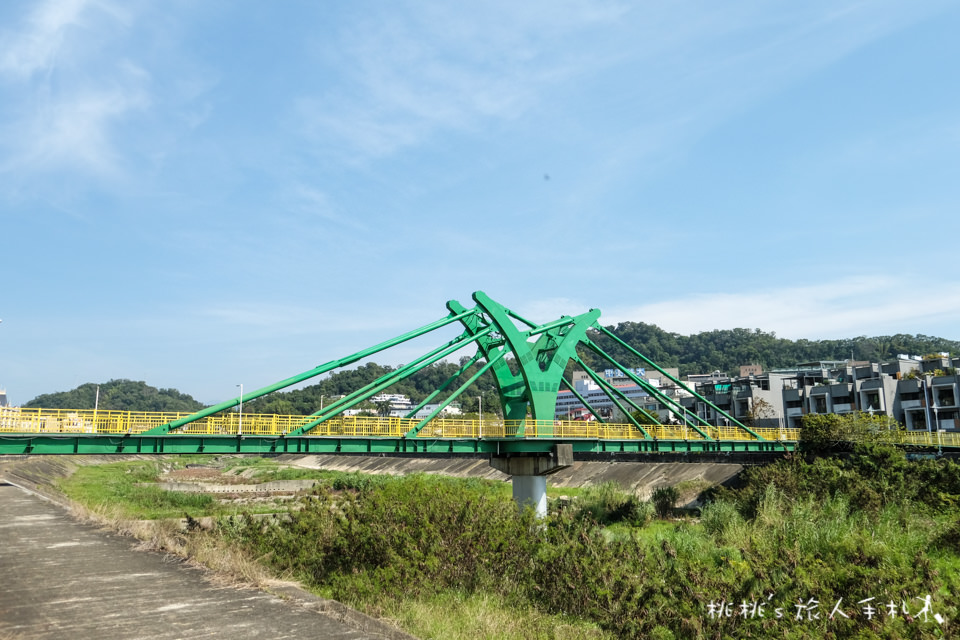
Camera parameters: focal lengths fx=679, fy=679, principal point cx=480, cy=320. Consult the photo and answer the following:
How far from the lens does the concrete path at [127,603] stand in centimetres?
1098

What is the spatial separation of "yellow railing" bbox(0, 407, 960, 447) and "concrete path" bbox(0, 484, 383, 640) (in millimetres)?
8155

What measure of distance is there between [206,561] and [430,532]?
5377 mm

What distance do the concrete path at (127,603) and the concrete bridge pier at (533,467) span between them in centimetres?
2248

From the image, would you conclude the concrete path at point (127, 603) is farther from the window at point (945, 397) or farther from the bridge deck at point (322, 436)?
the window at point (945, 397)

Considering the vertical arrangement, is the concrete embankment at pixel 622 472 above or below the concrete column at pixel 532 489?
below

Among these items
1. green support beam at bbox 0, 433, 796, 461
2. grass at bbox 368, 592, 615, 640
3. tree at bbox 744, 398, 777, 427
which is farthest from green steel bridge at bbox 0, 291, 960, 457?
tree at bbox 744, 398, 777, 427

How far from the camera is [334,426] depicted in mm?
34250

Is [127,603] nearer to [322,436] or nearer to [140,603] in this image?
[140,603]

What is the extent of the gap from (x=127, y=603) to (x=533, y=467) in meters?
27.3

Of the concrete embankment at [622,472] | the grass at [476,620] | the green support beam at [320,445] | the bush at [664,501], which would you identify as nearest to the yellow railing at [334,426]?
the green support beam at [320,445]

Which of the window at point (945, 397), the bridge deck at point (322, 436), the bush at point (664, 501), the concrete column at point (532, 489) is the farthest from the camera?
the window at point (945, 397)

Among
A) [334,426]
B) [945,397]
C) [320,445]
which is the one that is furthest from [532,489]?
[945,397]

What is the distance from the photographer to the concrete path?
1098 centimetres

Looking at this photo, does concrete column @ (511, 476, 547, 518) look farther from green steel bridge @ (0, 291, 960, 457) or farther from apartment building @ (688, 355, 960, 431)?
apartment building @ (688, 355, 960, 431)
